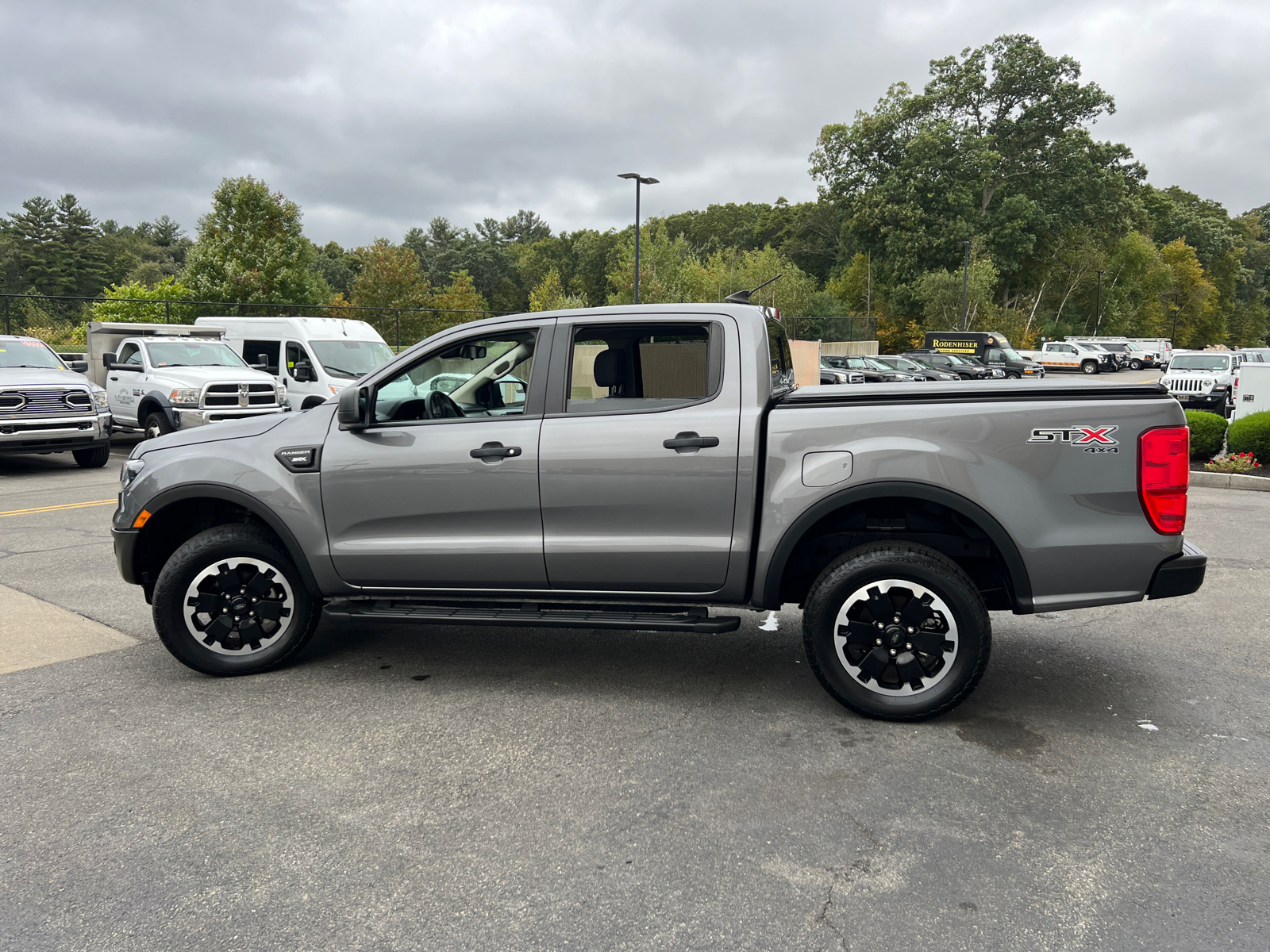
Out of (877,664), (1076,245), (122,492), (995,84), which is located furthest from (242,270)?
(1076,245)

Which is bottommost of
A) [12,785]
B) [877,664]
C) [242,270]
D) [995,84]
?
[12,785]

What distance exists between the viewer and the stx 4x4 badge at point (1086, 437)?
13.0 ft

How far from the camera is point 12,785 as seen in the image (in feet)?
11.8

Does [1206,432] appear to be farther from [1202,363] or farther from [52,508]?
[1202,363]

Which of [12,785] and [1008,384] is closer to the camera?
[12,785]

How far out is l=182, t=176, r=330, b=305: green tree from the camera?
41.2m

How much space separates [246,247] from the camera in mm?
42094

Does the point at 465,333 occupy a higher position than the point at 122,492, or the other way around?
the point at 465,333

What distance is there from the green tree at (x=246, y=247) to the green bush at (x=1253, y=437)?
3692cm

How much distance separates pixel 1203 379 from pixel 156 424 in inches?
1008

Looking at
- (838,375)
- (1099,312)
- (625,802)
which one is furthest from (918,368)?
(1099,312)

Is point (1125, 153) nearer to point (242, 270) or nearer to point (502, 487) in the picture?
point (242, 270)

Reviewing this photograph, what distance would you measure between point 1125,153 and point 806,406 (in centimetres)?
7447

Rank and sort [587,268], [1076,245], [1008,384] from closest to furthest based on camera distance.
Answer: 1. [1008,384]
2. [1076,245]
3. [587,268]
